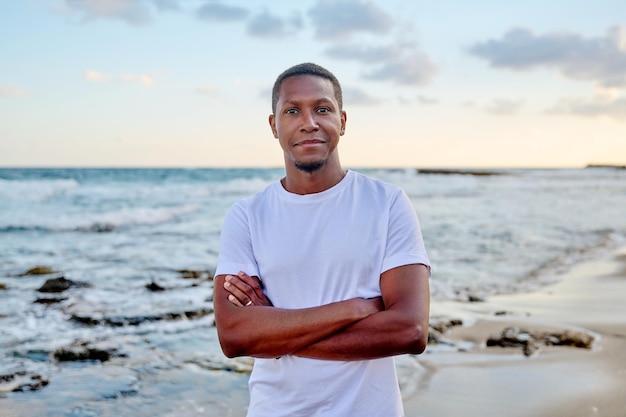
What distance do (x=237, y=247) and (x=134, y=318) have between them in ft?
18.9

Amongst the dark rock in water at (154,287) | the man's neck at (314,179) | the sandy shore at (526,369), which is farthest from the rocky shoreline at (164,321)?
the man's neck at (314,179)

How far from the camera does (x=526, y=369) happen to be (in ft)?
18.5

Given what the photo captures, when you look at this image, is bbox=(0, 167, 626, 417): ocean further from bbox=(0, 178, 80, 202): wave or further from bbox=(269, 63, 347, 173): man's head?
bbox=(0, 178, 80, 202): wave

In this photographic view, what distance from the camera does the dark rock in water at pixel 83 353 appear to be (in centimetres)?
641

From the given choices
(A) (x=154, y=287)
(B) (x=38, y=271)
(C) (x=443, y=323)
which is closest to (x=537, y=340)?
(C) (x=443, y=323)

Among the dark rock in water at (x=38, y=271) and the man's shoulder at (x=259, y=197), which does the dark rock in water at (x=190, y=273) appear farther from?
the man's shoulder at (x=259, y=197)

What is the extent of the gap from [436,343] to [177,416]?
2769mm

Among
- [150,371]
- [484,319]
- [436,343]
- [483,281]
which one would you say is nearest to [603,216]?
[483,281]

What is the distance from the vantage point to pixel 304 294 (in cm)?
267

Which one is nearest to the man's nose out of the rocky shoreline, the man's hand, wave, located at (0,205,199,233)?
the man's hand

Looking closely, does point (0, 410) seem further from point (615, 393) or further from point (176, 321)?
point (615, 393)

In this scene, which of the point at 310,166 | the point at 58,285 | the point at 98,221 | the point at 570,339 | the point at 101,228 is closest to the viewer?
the point at 310,166

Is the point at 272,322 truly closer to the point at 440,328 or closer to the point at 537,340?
the point at 537,340

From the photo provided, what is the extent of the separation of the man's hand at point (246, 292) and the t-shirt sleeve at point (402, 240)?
0.52 meters
